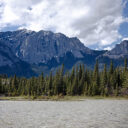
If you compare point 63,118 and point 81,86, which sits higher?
point 81,86

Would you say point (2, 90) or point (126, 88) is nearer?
point (126, 88)

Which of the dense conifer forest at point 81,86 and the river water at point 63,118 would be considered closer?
the river water at point 63,118

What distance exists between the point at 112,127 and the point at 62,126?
454 centimetres

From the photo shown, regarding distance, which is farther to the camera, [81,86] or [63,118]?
[81,86]

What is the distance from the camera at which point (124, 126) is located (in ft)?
50.6

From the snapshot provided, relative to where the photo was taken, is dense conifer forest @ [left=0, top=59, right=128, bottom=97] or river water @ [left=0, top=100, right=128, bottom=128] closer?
river water @ [left=0, top=100, right=128, bottom=128]

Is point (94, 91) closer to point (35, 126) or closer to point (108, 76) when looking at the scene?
point (108, 76)

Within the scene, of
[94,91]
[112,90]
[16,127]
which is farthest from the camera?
[112,90]

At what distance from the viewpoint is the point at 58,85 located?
115562 mm

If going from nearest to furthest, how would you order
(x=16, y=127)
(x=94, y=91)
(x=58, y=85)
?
(x=16, y=127) → (x=94, y=91) → (x=58, y=85)

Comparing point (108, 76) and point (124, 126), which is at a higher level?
point (108, 76)

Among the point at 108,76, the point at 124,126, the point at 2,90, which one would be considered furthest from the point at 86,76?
the point at 124,126

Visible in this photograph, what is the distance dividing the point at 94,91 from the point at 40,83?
41947 millimetres

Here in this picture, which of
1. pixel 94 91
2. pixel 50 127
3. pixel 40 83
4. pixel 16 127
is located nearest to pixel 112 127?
pixel 50 127
